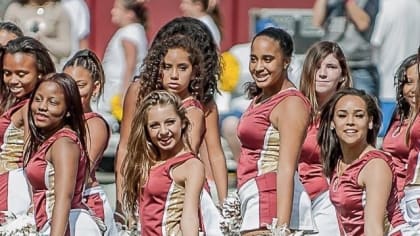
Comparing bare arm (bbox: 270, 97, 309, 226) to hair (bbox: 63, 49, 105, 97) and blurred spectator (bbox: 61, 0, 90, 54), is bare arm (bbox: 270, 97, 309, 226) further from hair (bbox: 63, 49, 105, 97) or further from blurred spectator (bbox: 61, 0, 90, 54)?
blurred spectator (bbox: 61, 0, 90, 54)

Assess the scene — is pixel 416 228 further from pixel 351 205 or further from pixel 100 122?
pixel 100 122

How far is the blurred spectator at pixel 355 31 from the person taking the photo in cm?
1298

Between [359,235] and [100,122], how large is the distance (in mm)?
1734

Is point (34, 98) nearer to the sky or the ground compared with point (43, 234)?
nearer to the sky

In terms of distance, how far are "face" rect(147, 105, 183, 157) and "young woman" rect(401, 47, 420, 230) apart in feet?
4.09

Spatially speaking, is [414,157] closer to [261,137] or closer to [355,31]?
[261,137]

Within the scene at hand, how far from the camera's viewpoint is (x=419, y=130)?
8547 millimetres

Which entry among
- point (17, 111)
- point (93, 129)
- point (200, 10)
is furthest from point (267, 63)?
point (200, 10)

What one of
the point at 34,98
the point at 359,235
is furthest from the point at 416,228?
the point at 34,98

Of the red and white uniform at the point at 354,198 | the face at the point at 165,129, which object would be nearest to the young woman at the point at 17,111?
the face at the point at 165,129

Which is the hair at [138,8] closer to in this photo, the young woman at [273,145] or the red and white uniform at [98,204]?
the red and white uniform at [98,204]

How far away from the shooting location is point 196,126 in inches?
345

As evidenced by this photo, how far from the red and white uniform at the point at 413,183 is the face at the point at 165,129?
125 centimetres

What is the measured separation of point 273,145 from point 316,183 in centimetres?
90
